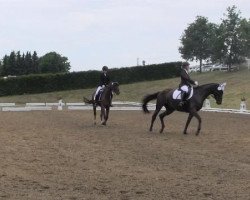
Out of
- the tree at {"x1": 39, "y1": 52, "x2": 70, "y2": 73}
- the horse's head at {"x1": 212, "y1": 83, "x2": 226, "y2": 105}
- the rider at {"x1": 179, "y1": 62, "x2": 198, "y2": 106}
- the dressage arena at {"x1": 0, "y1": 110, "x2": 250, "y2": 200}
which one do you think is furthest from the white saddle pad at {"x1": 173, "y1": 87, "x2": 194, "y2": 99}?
the tree at {"x1": 39, "y1": 52, "x2": 70, "y2": 73}

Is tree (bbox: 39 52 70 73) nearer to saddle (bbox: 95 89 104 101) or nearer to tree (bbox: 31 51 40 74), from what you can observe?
tree (bbox: 31 51 40 74)

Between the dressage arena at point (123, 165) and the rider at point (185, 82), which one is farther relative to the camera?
the rider at point (185, 82)

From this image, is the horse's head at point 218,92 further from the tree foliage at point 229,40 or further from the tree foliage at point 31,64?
the tree foliage at point 31,64

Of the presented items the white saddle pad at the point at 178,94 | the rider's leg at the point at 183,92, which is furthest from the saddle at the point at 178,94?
the rider's leg at the point at 183,92

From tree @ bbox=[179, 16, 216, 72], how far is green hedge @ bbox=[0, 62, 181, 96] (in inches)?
111

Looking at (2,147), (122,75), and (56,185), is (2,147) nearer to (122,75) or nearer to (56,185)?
(56,185)

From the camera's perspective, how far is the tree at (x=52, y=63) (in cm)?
10619

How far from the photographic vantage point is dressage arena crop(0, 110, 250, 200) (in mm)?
8984

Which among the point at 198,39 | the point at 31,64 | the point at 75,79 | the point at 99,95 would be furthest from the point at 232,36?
the point at 31,64

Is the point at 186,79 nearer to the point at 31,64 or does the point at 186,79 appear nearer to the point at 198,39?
the point at 198,39

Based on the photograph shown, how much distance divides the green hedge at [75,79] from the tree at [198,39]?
9.29 feet

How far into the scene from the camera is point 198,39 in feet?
220

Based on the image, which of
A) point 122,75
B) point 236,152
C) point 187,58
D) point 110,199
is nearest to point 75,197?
point 110,199

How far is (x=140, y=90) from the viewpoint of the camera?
58406 mm
